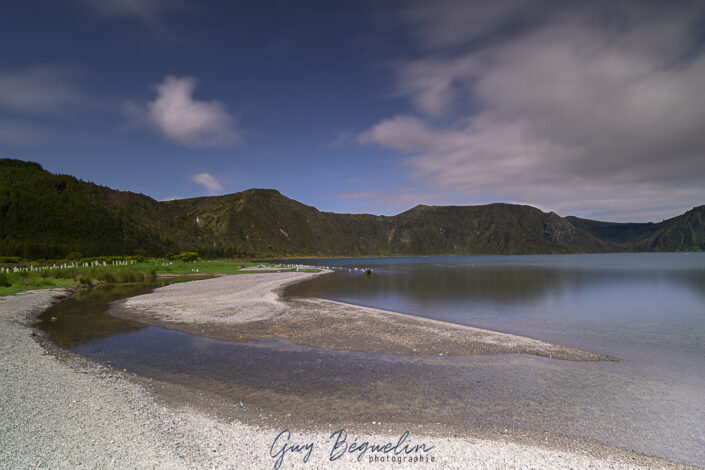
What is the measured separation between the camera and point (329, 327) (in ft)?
61.4

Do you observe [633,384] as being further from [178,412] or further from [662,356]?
[178,412]

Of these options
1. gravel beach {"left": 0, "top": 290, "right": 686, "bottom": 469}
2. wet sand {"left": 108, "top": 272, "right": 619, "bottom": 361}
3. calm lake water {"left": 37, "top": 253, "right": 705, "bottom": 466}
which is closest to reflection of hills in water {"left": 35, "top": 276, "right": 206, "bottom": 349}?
calm lake water {"left": 37, "top": 253, "right": 705, "bottom": 466}

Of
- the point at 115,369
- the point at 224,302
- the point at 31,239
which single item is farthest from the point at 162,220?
the point at 115,369

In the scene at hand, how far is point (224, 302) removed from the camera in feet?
88.4

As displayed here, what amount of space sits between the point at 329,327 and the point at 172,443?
12298 millimetres

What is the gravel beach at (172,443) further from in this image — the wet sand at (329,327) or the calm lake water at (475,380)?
the wet sand at (329,327)

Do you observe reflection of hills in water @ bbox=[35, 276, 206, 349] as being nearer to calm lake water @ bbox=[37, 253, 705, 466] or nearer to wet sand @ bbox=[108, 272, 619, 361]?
calm lake water @ bbox=[37, 253, 705, 466]

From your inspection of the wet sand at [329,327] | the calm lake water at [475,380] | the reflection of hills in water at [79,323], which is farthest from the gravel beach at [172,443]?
the reflection of hills in water at [79,323]

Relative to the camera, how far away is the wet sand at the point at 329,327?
14586 mm

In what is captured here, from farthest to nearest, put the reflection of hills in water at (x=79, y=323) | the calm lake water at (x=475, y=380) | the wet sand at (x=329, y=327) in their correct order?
1. the reflection of hills in water at (x=79, y=323)
2. the wet sand at (x=329, y=327)
3. the calm lake water at (x=475, y=380)

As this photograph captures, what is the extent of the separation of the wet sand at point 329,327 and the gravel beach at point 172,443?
7.12 meters

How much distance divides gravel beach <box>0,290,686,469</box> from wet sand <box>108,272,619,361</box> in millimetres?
7123

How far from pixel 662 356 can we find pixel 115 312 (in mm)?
30559

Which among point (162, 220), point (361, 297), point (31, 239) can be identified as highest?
point (162, 220)
